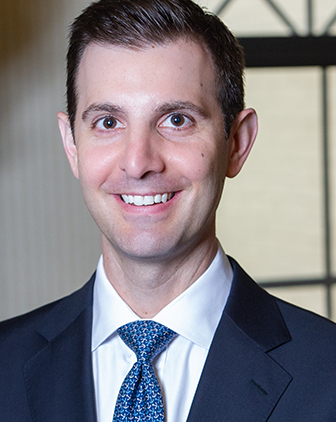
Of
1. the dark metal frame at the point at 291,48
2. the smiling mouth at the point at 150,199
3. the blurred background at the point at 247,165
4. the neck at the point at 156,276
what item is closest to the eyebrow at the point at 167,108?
the smiling mouth at the point at 150,199

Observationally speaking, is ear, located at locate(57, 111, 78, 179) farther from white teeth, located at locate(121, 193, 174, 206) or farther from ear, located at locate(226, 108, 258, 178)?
ear, located at locate(226, 108, 258, 178)

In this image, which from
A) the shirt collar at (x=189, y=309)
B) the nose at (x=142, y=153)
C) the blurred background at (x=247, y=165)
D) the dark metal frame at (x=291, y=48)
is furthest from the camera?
the dark metal frame at (x=291, y=48)

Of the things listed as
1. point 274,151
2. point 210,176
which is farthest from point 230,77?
point 274,151

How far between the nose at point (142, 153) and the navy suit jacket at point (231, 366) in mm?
434

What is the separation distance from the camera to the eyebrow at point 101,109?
5.00ft

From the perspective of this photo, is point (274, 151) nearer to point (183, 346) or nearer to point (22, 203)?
point (22, 203)

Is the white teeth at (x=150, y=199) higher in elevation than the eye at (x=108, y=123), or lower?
lower

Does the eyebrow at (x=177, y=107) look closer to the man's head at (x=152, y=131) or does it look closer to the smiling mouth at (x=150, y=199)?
the man's head at (x=152, y=131)

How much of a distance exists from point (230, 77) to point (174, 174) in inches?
13.9

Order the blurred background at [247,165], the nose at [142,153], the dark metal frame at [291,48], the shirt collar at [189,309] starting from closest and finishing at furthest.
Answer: the nose at [142,153]
the shirt collar at [189,309]
the blurred background at [247,165]
the dark metal frame at [291,48]

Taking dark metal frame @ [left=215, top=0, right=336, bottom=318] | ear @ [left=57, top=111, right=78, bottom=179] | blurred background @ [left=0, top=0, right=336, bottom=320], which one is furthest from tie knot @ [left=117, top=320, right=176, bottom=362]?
dark metal frame @ [left=215, top=0, right=336, bottom=318]

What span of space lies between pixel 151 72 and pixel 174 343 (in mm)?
688

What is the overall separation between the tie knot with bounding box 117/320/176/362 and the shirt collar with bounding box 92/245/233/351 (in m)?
0.02

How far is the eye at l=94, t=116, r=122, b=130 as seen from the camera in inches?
61.6
